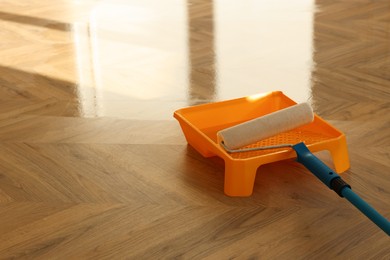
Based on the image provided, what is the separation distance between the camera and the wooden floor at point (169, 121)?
1459 millimetres

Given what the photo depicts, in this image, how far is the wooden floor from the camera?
146 cm

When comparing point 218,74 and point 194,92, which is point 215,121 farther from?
point 218,74

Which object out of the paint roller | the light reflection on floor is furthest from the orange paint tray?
the light reflection on floor

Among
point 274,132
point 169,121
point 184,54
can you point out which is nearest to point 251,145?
point 274,132

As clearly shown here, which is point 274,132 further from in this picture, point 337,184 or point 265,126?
point 337,184

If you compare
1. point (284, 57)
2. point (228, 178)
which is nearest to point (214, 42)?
point (284, 57)

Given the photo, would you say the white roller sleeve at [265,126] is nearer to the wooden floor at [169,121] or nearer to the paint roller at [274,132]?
the paint roller at [274,132]

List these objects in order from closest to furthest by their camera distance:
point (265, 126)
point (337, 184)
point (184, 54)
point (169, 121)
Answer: point (337, 184)
point (265, 126)
point (169, 121)
point (184, 54)

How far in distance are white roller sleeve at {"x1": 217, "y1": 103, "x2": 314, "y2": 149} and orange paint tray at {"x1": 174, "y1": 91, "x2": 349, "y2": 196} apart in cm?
3

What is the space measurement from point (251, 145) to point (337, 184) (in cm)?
33

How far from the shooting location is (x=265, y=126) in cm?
164

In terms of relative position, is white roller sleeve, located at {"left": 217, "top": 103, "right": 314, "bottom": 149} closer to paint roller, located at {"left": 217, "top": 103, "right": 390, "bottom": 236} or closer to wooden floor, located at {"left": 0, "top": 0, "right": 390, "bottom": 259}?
paint roller, located at {"left": 217, "top": 103, "right": 390, "bottom": 236}

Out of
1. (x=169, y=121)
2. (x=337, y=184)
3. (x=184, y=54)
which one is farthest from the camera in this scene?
(x=184, y=54)

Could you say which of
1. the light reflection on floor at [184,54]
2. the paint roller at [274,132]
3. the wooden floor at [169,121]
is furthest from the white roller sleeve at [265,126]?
the light reflection on floor at [184,54]
